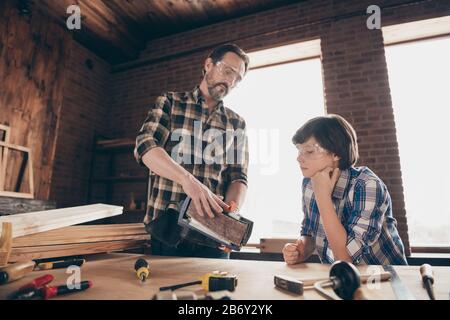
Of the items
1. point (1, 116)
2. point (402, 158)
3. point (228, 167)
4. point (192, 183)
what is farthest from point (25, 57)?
point (402, 158)

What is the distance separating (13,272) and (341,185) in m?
1.41

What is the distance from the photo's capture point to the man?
1.54m

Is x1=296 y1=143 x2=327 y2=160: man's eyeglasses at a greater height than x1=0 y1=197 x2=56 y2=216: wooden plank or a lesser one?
greater

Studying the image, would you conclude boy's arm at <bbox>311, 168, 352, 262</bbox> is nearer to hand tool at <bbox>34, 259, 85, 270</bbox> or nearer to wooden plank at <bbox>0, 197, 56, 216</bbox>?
hand tool at <bbox>34, 259, 85, 270</bbox>

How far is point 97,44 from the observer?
4.41 m

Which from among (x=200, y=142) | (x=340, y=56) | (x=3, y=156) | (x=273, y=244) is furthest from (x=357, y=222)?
(x=3, y=156)

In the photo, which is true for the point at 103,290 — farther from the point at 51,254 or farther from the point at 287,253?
the point at 287,253

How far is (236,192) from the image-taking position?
5.72 feet

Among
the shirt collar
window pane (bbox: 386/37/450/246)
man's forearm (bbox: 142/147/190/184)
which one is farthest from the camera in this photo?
window pane (bbox: 386/37/450/246)

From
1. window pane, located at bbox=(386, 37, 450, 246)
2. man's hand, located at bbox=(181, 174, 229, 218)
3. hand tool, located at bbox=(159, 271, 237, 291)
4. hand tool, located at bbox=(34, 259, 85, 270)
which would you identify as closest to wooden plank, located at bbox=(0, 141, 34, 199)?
hand tool, located at bbox=(34, 259, 85, 270)

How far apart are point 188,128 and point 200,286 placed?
1.12 m

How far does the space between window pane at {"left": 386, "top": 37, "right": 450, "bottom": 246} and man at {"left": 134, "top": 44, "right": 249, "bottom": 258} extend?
230 cm

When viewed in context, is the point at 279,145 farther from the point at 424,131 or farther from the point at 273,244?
the point at 424,131
